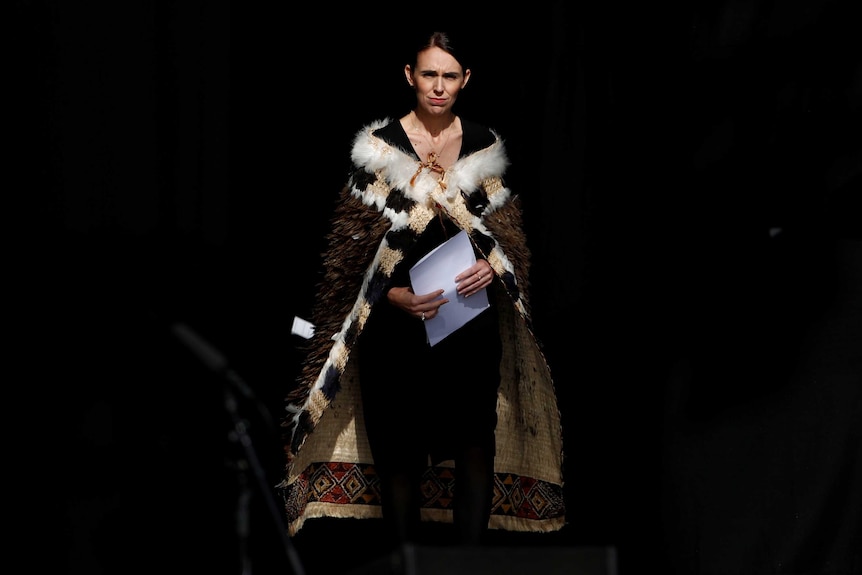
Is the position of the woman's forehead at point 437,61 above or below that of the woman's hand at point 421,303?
above

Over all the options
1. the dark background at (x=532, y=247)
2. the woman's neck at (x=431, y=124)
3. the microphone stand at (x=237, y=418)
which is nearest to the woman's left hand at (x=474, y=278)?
the dark background at (x=532, y=247)

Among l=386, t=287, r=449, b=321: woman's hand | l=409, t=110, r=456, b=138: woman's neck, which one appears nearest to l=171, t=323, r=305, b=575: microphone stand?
l=386, t=287, r=449, b=321: woman's hand

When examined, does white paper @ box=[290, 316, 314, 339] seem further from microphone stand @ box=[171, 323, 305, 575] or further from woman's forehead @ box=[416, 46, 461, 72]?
microphone stand @ box=[171, 323, 305, 575]

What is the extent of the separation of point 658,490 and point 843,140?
3.76 ft

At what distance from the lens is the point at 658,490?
4.29 metres

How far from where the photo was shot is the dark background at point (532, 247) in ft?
11.3

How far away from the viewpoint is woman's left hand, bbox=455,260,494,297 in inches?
154

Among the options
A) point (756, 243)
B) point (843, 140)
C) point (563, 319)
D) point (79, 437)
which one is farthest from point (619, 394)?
point (79, 437)

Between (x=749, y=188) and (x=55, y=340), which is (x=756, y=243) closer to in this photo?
(x=749, y=188)

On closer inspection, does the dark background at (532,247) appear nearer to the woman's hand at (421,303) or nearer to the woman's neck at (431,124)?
the woman's hand at (421,303)

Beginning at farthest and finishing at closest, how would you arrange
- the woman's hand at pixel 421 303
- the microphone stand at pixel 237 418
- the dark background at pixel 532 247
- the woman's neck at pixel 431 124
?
the woman's neck at pixel 431 124, the woman's hand at pixel 421 303, the dark background at pixel 532 247, the microphone stand at pixel 237 418

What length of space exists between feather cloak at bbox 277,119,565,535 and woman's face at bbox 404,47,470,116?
0.13 meters

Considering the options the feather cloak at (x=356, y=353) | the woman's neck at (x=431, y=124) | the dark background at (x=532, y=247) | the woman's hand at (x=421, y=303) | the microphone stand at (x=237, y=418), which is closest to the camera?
the microphone stand at (x=237, y=418)

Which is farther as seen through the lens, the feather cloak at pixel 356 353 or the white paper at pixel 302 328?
the white paper at pixel 302 328
